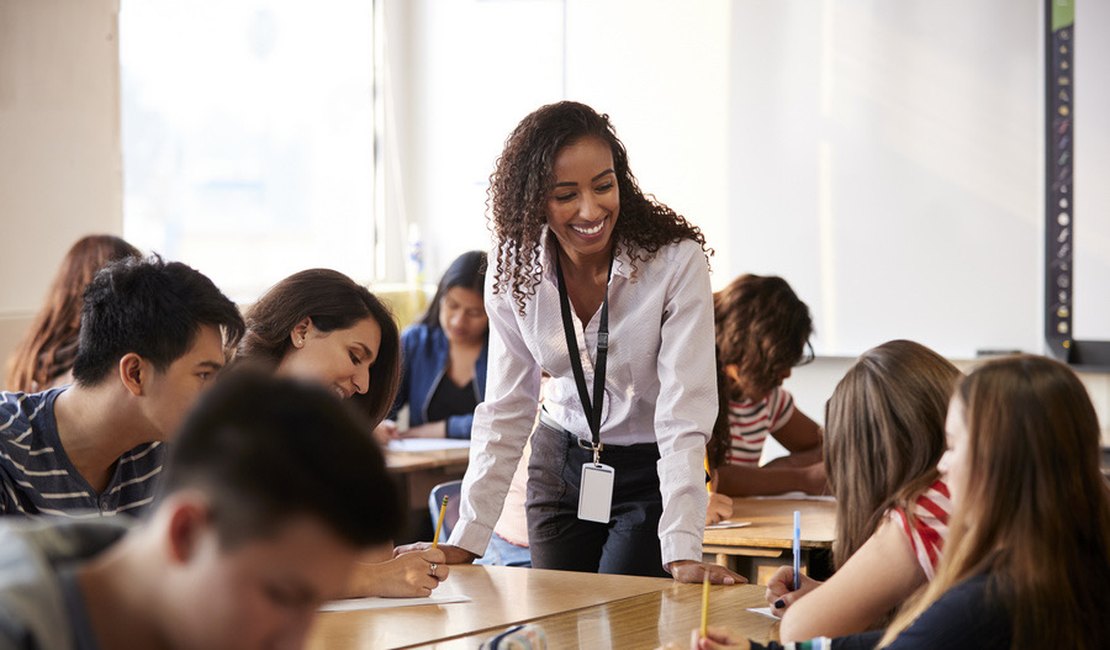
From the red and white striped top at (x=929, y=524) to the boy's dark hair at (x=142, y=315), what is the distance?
3.80 ft

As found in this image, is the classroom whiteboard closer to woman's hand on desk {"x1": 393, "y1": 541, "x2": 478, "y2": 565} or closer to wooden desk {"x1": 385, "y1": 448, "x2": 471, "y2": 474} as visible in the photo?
wooden desk {"x1": 385, "y1": 448, "x2": 471, "y2": 474}

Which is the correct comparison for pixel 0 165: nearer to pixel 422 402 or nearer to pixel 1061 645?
pixel 422 402

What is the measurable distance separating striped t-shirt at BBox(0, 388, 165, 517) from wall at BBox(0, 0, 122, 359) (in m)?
2.56

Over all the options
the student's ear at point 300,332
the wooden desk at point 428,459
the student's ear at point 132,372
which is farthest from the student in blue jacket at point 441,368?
the student's ear at point 132,372

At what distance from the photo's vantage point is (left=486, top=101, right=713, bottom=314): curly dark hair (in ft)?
8.66

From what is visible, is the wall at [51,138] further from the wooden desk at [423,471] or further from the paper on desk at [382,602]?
the paper on desk at [382,602]

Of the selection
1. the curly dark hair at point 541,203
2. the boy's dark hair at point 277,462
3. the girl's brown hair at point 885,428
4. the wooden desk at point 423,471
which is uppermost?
the curly dark hair at point 541,203

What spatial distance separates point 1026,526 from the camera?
5.23 ft

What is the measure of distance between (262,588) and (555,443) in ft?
5.93

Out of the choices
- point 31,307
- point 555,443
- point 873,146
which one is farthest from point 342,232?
point 555,443

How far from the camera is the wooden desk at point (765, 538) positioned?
3.04m

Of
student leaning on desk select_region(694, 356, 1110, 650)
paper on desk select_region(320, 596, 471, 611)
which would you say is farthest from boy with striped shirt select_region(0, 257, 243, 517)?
student leaning on desk select_region(694, 356, 1110, 650)

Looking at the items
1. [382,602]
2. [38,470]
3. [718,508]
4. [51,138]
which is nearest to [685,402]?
Answer: [382,602]

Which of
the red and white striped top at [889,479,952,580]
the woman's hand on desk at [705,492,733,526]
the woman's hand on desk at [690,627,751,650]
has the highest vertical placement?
the red and white striped top at [889,479,952,580]
